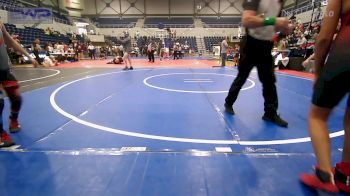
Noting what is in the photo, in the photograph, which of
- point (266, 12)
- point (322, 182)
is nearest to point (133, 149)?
point (322, 182)

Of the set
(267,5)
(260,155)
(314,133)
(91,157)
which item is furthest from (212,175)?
(267,5)

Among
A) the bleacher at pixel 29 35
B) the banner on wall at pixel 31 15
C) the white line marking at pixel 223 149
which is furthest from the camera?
the bleacher at pixel 29 35

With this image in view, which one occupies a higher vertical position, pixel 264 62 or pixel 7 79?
pixel 264 62

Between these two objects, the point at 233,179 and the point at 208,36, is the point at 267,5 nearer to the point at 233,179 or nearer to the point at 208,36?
the point at 233,179

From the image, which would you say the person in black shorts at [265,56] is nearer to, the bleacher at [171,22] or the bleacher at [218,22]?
the bleacher at [171,22]

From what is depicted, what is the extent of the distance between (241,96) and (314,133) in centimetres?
343

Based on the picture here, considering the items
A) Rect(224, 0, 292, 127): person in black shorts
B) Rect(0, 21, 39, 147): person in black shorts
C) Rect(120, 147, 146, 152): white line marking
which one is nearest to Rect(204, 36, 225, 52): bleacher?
Rect(224, 0, 292, 127): person in black shorts

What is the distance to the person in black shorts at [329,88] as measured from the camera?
1.57 metres

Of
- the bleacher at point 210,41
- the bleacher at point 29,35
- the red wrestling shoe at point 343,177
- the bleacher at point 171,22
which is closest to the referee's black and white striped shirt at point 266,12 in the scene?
the red wrestling shoe at point 343,177

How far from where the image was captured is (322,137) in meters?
1.74

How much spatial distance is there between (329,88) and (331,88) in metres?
0.01

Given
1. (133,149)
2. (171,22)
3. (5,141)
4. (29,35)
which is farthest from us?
(171,22)

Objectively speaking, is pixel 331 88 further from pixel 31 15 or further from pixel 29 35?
pixel 29 35

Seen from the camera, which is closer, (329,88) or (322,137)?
(329,88)
